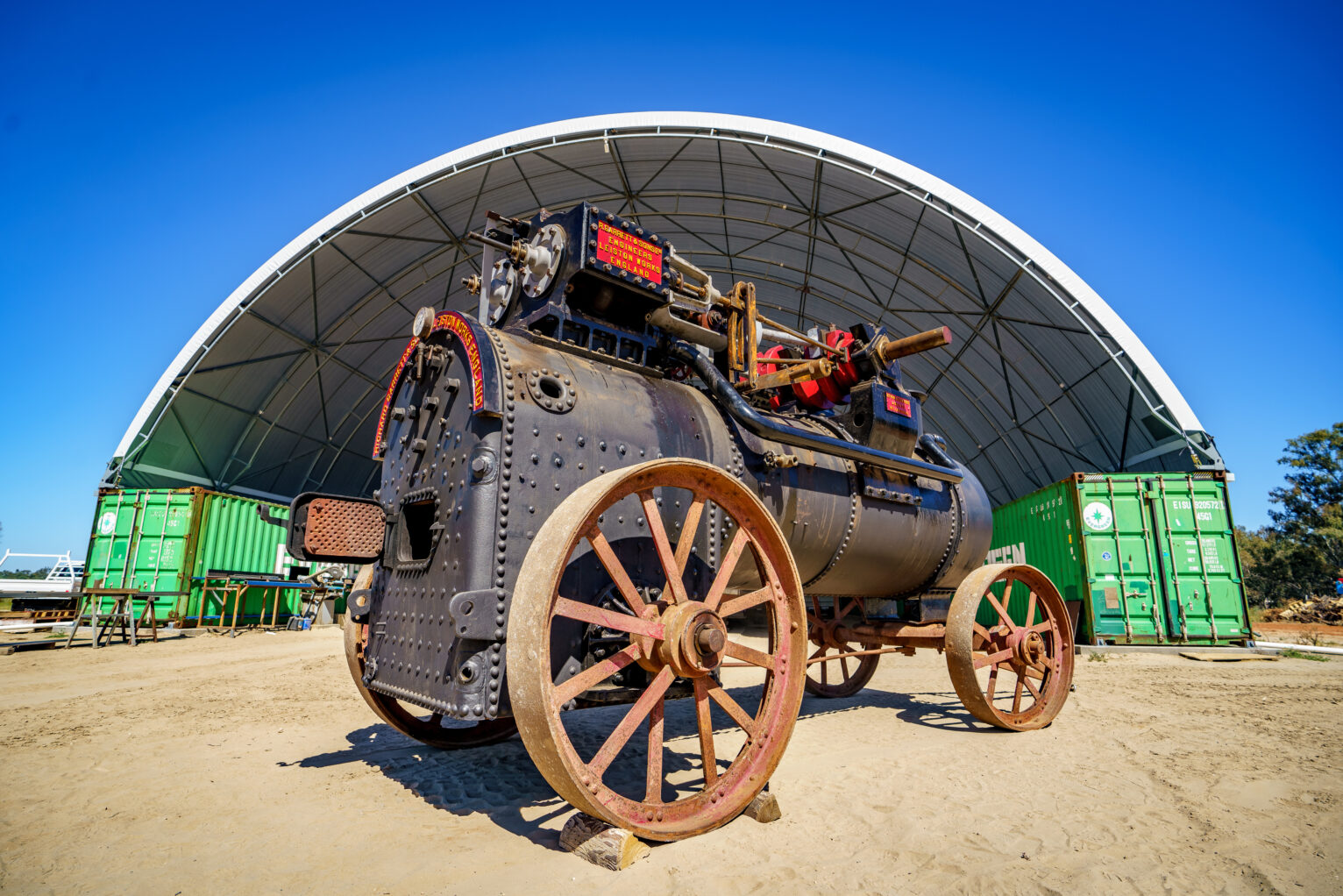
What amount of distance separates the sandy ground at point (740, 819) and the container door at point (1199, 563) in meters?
6.74

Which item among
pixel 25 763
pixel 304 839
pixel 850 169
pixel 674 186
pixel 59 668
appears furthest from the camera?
pixel 674 186

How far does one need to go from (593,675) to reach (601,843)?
0.65 m

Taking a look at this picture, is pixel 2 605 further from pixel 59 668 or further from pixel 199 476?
pixel 59 668

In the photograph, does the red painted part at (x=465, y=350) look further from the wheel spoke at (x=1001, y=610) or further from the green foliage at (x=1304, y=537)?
the green foliage at (x=1304, y=537)

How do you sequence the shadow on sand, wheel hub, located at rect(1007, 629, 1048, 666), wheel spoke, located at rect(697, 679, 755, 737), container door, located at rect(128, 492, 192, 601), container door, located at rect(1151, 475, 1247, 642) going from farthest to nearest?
container door, located at rect(128, 492, 192, 601) < container door, located at rect(1151, 475, 1247, 642) < wheel hub, located at rect(1007, 629, 1048, 666) < the shadow on sand < wheel spoke, located at rect(697, 679, 755, 737)

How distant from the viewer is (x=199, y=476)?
711 inches

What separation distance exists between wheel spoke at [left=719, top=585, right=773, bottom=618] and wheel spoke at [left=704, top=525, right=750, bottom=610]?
5 cm

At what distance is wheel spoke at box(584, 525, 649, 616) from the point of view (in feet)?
9.82

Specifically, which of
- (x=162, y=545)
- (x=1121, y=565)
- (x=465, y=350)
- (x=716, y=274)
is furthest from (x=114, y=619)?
(x=1121, y=565)

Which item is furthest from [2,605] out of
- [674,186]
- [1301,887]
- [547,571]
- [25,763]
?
[1301,887]

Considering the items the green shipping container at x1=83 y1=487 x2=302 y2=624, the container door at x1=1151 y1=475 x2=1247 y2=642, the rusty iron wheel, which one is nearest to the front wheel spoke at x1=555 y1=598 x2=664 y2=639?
the rusty iron wheel

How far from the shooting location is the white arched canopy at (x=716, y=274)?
1462 centimetres

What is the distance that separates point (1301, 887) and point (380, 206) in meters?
17.2

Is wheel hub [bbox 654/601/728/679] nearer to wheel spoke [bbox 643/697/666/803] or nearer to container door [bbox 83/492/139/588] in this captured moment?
wheel spoke [bbox 643/697/666/803]
